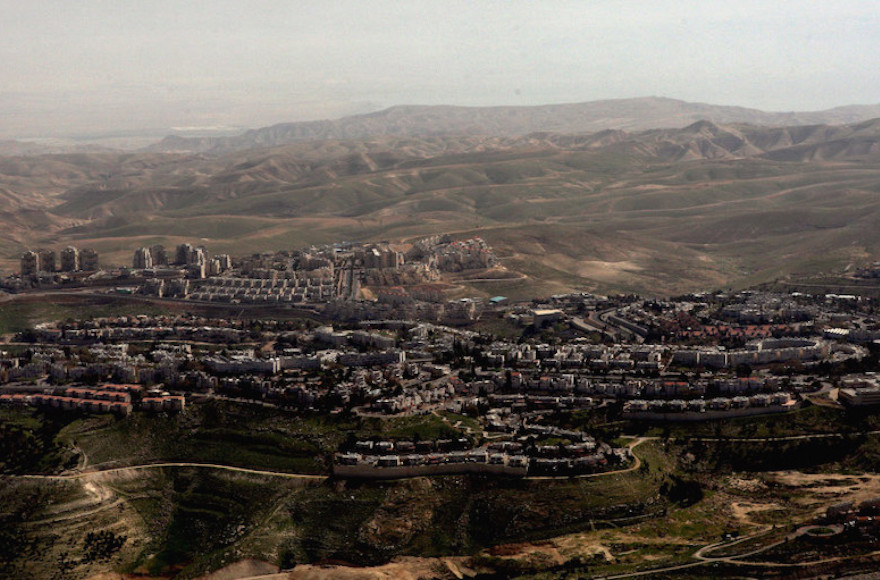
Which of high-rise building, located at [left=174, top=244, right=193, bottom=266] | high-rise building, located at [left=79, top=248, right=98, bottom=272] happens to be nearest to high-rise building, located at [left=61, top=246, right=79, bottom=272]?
high-rise building, located at [left=79, top=248, right=98, bottom=272]

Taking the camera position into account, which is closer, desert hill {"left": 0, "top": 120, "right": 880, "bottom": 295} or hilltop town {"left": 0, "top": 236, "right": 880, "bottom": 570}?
hilltop town {"left": 0, "top": 236, "right": 880, "bottom": 570}

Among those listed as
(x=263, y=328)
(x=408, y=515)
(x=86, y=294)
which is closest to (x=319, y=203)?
(x=86, y=294)

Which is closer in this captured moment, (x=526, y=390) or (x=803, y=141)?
(x=526, y=390)

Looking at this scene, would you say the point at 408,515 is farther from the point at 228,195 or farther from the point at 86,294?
the point at 228,195

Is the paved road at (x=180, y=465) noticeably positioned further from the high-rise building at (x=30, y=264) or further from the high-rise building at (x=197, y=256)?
the high-rise building at (x=30, y=264)

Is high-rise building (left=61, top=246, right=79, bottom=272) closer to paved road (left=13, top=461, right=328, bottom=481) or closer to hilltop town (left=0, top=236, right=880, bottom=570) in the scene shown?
hilltop town (left=0, top=236, right=880, bottom=570)
